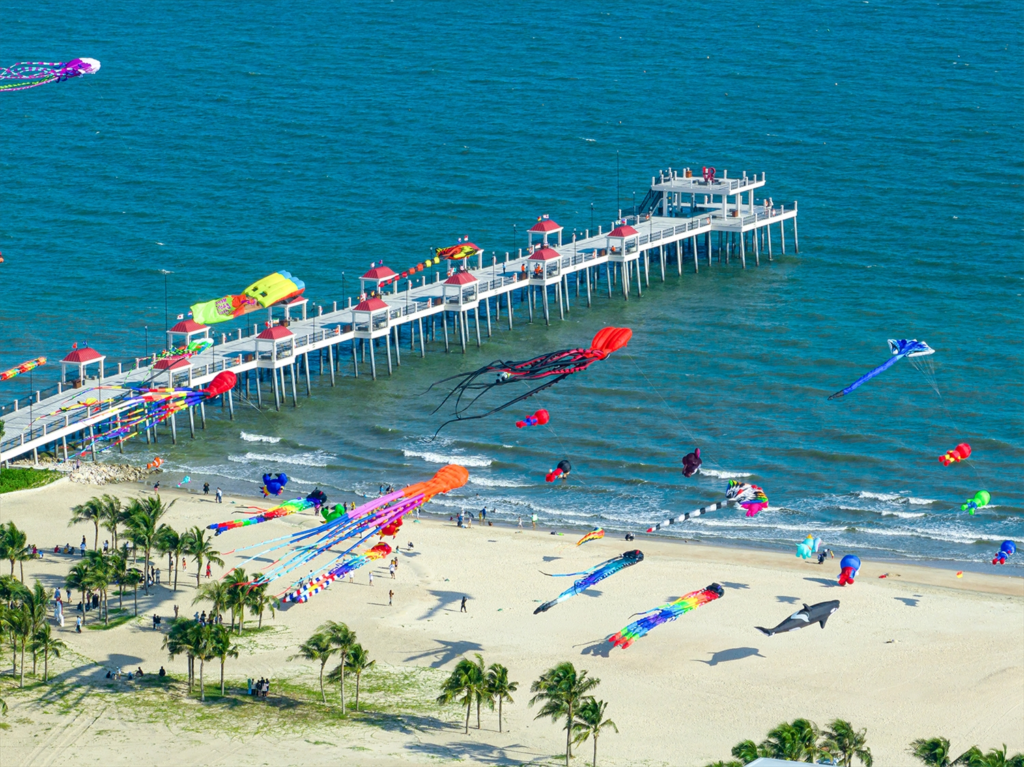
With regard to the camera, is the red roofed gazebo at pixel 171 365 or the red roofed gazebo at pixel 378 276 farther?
the red roofed gazebo at pixel 378 276

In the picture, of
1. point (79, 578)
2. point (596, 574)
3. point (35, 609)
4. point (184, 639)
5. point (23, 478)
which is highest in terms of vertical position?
point (23, 478)

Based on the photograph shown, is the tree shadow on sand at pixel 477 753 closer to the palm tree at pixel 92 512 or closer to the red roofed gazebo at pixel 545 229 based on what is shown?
the palm tree at pixel 92 512

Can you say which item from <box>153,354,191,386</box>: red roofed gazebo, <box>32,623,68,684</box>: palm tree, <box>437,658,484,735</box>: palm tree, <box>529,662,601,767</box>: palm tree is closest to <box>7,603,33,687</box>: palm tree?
<box>32,623,68,684</box>: palm tree

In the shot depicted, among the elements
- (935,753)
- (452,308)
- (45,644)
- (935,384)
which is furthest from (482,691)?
(935,384)

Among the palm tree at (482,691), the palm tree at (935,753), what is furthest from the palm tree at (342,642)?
the palm tree at (935,753)

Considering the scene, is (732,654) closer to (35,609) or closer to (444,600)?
(444,600)

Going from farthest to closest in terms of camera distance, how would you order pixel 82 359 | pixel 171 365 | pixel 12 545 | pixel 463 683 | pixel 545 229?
pixel 545 229, pixel 82 359, pixel 171 365, pixel 12 545, pixel 463 683
